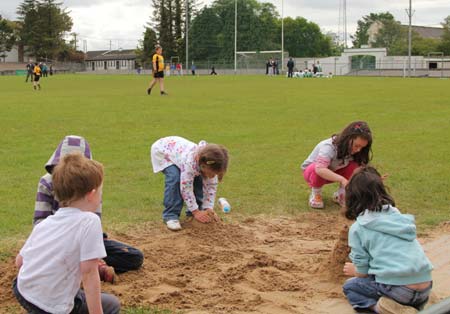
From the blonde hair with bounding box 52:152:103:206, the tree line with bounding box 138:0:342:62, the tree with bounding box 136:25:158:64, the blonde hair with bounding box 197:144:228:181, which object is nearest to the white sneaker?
the blonde hair with bounding box 197:144:228:181

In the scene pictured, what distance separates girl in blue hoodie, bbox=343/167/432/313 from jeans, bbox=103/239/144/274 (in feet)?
5.72

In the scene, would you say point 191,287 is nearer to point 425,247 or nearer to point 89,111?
point 425,247

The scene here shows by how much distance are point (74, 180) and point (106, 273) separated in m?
1.59

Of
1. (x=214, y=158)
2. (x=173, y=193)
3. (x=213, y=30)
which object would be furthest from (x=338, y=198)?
(x=213, y=30)

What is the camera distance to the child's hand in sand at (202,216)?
6.15m

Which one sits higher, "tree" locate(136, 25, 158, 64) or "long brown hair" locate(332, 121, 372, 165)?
"tree" locate(136, 25, 158, 64)

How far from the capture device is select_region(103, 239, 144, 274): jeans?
15.9 feet

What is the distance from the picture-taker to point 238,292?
4562 millimetres

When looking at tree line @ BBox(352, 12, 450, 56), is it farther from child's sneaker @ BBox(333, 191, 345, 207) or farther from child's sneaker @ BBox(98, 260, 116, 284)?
child's sneaker @ BBox(98, 260, 116, 284)

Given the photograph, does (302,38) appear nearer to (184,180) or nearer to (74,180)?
(184,180)

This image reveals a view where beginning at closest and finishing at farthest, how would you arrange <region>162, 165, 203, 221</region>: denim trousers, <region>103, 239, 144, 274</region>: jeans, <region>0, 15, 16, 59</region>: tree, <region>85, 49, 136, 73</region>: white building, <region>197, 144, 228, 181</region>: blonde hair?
<region>103, 239, 144, 274</region>: jeans
<region>197, 144, 228, 181</region>: blonde hair
<region>162, 165, 203, 221</region>: denim trousers
<region>0, 15, 16, 59</region>: tree
<region>85, 49, 136, 73</region>: white building

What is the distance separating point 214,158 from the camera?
5.59 m

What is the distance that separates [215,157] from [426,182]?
4043 mm

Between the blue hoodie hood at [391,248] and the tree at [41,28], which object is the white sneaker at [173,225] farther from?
the tree at [41,28]
